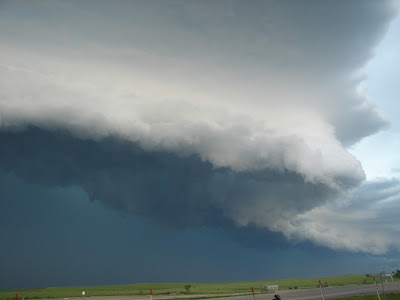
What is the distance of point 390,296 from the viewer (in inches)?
2025

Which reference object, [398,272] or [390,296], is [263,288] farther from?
[390,296]

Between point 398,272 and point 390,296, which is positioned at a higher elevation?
point 390,296

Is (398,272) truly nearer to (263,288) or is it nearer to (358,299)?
(263,288)

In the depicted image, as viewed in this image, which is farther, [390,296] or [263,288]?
[263,288]

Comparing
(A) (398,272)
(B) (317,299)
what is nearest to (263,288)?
(A) (398,272)

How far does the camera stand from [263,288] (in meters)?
115

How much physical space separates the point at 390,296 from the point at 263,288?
228 ft

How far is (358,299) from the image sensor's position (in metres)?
50.3

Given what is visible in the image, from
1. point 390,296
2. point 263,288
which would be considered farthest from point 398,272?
point 390,296

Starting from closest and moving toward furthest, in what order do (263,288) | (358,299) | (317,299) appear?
(358,299) < (317,299) < (263,288)

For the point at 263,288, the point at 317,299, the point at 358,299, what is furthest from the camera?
the point at 263,288

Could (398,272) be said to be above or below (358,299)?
below

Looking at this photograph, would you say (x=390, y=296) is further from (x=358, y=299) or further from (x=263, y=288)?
(x=263, y=288)

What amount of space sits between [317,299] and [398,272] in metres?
90.6
